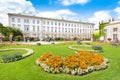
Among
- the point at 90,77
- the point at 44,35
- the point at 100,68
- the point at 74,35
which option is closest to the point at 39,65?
the point at 90,77

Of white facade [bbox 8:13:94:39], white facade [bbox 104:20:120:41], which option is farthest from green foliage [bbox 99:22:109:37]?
white facade [bbox 8:13:94:39]

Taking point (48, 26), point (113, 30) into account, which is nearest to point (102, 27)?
point (113, 30)

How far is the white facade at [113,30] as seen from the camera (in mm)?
40175

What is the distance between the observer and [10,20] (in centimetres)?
5156

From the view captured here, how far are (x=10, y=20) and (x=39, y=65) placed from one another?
4776 cm

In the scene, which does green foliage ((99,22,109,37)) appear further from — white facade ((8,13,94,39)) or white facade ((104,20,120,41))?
white facade ((8,13,94,39))

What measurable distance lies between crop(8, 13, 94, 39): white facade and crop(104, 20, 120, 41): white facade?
86.8ft

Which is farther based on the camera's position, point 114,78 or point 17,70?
point 17,70

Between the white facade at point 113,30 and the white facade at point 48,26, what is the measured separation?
26455 mm

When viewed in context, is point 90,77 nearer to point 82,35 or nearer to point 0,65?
point 0,65

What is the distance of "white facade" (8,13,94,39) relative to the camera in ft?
178

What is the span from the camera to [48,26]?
61969mm

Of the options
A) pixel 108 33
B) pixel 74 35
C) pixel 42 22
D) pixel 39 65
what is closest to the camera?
pixel 39 65

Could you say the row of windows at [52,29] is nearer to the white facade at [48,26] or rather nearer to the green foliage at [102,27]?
the white facade at [48,26]
